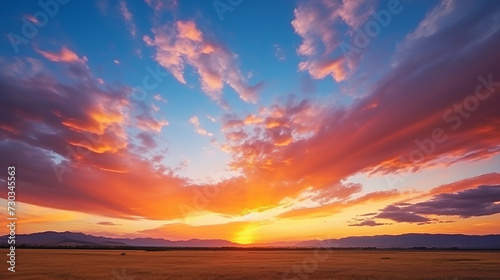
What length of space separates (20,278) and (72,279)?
4.00 metres

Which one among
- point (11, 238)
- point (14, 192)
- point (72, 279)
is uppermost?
point (14, 192)

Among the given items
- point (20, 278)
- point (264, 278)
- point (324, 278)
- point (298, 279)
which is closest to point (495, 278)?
point (324, 278)

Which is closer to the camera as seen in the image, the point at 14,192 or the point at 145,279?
the point at 14,192

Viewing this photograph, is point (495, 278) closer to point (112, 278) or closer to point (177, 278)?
point (177, 278)

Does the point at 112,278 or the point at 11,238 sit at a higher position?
the point at 11,238

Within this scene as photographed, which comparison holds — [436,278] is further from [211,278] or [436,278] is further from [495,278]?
[211,278]

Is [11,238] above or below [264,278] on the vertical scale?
above

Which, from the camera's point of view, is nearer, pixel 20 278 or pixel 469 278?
pixel 20 278

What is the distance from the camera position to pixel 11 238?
28.1 m

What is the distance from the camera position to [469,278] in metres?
30.5

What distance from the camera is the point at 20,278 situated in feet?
90.9

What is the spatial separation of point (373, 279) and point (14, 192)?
30.7 metres

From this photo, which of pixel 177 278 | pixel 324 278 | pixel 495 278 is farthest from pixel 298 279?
pixel 495 278

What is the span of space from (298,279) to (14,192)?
24.3 meters
